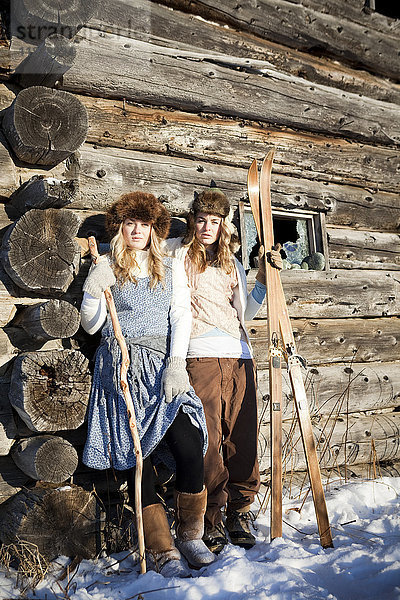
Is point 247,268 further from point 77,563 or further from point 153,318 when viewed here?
point 77,563

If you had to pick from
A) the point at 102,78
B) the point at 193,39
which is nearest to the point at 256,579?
the point at 102,78

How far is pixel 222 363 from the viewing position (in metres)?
3.43

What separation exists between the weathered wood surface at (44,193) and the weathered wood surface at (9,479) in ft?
4.54

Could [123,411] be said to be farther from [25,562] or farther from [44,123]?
[44,123]

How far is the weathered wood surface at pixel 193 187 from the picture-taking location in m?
3.67

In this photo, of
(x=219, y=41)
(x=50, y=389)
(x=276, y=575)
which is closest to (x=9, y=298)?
(x=50, y=389)

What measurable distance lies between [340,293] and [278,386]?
4.93ft

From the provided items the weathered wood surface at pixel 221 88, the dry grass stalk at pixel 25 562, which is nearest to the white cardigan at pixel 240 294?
the weathered wood surface at pixel 221 88

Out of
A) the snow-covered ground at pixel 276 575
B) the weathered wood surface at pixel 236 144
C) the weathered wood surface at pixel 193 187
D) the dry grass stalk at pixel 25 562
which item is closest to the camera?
the snow-covered ground at pixel 276 575

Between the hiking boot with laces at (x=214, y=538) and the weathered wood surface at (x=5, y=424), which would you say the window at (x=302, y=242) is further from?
the weathered wood surface at (x=5, y=424)

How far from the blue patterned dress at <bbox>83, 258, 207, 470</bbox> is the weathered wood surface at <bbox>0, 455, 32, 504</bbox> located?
15.8 inches

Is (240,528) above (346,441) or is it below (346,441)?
below

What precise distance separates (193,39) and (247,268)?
5.57ft

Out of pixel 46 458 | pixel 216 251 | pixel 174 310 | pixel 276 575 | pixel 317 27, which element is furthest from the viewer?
pixel 317 27
